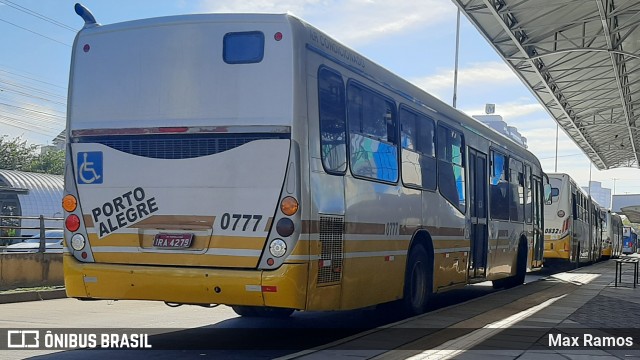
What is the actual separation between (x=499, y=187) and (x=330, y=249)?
860 cm

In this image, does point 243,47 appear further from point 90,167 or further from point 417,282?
point 417,282

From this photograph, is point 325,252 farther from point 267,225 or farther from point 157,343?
point 157,343

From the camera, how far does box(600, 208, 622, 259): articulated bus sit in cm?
4594

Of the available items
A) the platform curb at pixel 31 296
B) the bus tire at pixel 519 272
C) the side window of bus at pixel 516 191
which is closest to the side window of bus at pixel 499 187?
the side window of bus at pixel 516 191

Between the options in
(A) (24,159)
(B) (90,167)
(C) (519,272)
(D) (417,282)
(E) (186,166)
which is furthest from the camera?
(A) (24,159)

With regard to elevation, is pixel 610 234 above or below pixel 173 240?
below

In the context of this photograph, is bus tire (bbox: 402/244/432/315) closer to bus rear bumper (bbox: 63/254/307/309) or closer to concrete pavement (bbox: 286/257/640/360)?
concrete pavement (bbox: 286/257/640/360)

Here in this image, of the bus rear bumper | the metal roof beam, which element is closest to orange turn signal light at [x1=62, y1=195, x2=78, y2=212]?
the bus rear bumper

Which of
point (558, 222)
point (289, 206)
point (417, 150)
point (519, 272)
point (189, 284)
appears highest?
point (417, 150)

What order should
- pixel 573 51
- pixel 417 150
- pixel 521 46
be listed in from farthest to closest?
1. pixel 573 51
2. pixel 521 46
3. pixel 417 150

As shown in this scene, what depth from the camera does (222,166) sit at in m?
8.00

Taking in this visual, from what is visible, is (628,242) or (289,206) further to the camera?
(628,242)

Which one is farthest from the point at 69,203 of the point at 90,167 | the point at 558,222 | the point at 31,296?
the point at 558,222

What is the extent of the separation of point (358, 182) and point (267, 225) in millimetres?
1668
